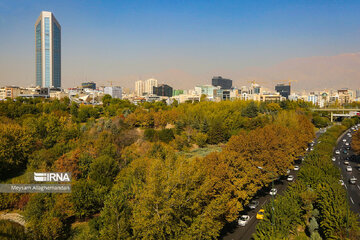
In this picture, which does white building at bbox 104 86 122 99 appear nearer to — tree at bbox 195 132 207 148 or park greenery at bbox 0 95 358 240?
park greenery at bbox 0 95 358 240

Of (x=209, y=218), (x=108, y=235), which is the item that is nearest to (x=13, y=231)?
(x=108, y=235)

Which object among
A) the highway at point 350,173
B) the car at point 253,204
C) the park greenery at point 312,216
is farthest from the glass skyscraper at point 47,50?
the park greenery at point 312,216

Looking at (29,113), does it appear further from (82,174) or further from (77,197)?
(77,197)

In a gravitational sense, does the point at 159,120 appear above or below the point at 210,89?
below

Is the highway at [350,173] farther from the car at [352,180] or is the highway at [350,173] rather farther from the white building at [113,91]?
the white building at [113,91]

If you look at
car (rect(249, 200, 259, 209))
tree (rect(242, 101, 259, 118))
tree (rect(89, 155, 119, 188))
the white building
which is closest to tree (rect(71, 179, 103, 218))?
tree (rect(89, 155, 119, 188))

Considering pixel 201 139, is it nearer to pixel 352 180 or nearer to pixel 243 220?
pixel 352 180
